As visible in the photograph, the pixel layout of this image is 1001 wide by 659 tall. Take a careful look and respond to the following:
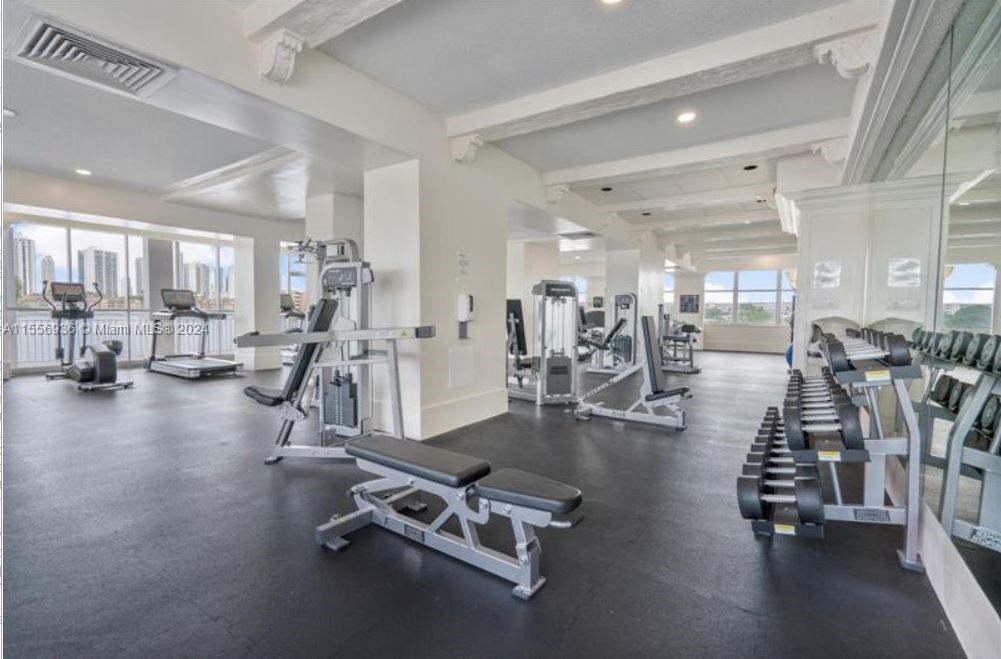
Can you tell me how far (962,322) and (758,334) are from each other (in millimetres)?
11539

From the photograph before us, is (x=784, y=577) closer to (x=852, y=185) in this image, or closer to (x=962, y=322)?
(x=962, y=322)

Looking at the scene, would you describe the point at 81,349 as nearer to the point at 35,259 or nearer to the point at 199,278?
the point at 35,259

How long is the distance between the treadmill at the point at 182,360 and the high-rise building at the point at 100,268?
0.84 m

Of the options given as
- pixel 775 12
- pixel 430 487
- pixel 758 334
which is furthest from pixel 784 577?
pixel 758 334

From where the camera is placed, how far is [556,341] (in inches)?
223

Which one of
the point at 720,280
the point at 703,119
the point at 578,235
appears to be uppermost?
the point at 703,119

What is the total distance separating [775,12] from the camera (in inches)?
104

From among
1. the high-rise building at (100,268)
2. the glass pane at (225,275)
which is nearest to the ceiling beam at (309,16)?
the high-rise building at (100,268)

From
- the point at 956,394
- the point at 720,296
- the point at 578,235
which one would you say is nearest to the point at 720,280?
the point at 720,296

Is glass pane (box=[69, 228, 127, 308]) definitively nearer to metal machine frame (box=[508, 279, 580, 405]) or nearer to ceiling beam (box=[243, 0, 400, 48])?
ceiling beam (box=[243, 0, 400, 48])

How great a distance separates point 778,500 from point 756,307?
1245 centimetres

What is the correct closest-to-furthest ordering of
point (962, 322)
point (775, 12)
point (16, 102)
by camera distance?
1. point (962, 322)
2. point (775, 12)
3. point (16, 102)

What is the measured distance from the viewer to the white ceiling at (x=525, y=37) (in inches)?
103

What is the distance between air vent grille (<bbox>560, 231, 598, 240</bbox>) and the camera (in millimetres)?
7390
